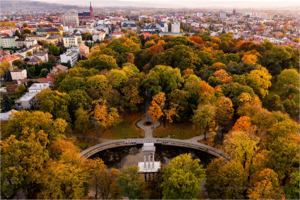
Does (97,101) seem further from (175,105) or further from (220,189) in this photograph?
(220,189)

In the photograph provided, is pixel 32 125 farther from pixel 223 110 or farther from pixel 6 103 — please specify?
pixel 223 110

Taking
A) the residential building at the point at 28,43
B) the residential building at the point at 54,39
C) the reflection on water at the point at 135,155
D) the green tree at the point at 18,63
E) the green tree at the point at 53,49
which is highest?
the residential building at the point at 54,39

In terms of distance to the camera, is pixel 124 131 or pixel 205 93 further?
pixel 124 131

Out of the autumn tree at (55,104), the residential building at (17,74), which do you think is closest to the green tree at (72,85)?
the autumn tree at (55,104)

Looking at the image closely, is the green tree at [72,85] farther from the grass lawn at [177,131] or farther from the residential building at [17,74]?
the residential building at [17,74]

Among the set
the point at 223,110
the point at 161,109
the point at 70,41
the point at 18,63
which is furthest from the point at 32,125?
the point at 70,41

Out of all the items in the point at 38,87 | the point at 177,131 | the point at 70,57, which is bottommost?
the point at 177,131

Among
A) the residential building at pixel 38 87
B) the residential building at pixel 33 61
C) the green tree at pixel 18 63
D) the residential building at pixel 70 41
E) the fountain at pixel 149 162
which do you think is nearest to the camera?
the fountain at pixel 149 162
